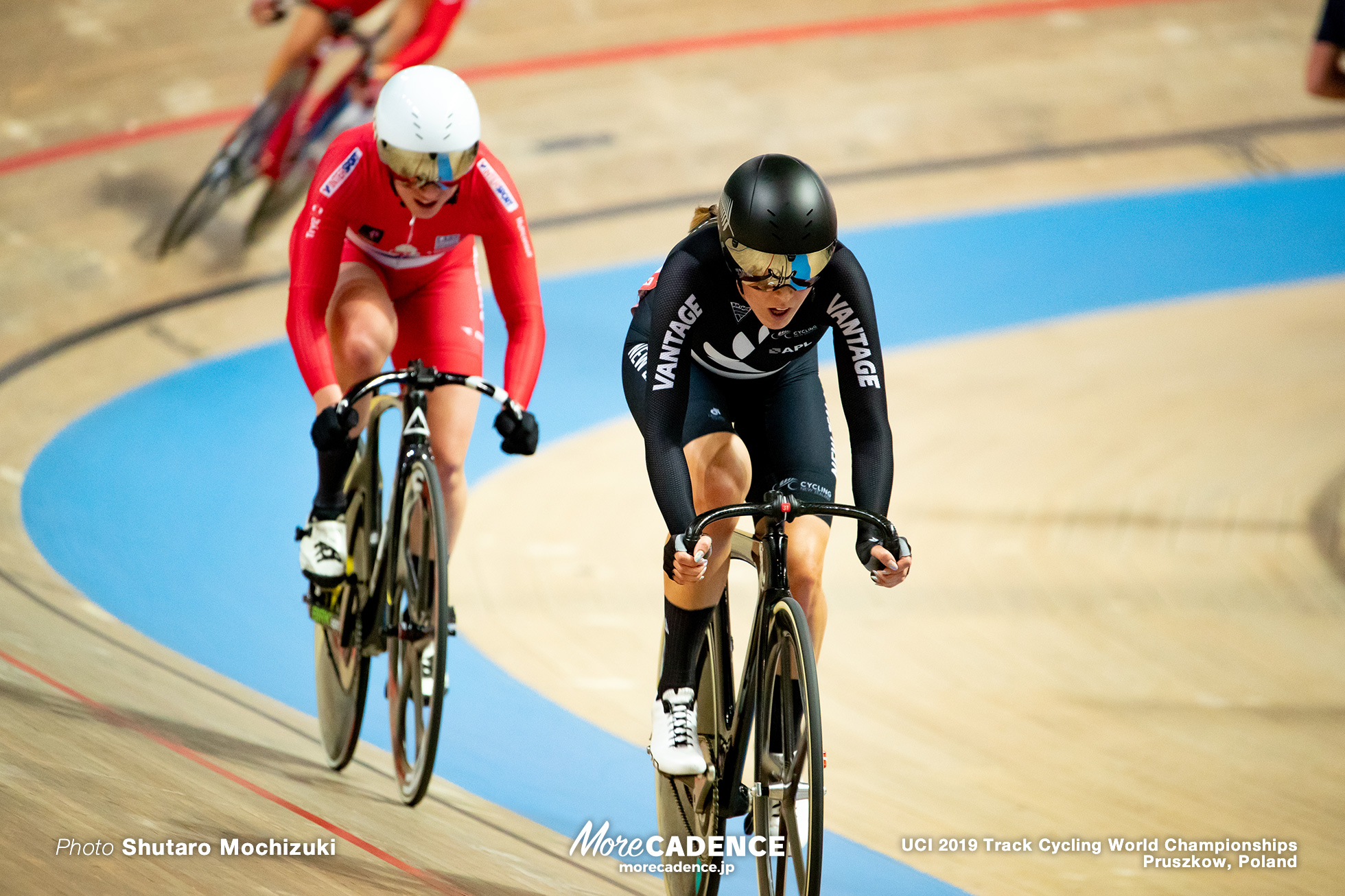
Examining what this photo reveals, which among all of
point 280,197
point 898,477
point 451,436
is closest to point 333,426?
point 451,436

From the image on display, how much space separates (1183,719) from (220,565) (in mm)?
2873

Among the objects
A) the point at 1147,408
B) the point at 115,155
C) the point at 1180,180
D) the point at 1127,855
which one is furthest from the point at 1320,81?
the point at 115,155

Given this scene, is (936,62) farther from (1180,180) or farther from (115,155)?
(115,155)

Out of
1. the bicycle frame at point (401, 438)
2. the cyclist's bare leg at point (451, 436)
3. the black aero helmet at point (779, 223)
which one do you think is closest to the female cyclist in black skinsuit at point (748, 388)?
the black aero helmet at point (779, 223)

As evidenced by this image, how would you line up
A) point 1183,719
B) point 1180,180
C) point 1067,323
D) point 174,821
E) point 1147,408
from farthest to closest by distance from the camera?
point 1180,180 < point 1067,323 < point 1147,408 < point 1183,719 < point 174,821

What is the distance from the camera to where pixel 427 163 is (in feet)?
10.3

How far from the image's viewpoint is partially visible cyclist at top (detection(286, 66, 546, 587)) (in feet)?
10.3

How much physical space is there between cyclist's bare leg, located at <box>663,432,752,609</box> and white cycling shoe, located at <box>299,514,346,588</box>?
3.13ft

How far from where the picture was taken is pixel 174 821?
111 inches

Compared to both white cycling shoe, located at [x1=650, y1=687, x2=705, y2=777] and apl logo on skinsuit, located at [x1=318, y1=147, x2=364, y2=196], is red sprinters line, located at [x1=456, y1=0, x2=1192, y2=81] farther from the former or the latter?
white cycling shoe, located at [x1=650, y1=687, x2=705, y2=777]

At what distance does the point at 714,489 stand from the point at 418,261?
1.10m

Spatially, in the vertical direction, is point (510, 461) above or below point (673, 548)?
above

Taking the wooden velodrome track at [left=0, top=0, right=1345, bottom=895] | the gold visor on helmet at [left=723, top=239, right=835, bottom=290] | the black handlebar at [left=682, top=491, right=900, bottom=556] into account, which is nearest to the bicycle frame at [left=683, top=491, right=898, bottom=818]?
the black handlebar at [left=682, top=491, right=900, bottom=556]

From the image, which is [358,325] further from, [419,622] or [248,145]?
[248,145]
